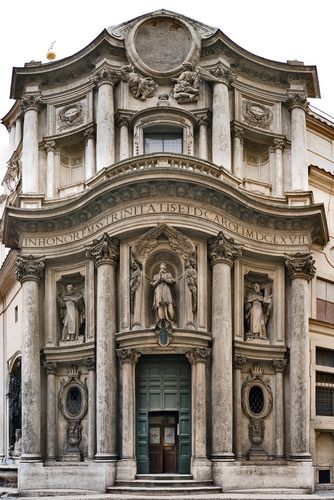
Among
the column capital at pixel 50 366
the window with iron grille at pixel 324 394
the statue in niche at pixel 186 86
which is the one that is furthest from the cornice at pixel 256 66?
the column capital at pixel 50 366

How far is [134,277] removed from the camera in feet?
94.3

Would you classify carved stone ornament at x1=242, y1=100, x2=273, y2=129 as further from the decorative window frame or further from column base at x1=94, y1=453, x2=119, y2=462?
column base at x1=94, y1=453, x2=119, y2=462

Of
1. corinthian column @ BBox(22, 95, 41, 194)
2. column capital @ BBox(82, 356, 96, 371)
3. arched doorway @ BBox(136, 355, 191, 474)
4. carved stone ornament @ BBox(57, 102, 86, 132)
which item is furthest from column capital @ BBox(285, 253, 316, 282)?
corinthian column @ BBox(22, 95, 41, 194)

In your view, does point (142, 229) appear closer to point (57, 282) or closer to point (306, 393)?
point (57, 282)

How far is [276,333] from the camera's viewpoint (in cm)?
3036

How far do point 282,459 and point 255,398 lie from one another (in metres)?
2.17

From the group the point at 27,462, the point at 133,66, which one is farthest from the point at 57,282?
the point at 133,66

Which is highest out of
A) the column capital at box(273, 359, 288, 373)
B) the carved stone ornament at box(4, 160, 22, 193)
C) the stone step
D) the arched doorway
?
the carved stone ornament at box(4, 160, 22, 193)

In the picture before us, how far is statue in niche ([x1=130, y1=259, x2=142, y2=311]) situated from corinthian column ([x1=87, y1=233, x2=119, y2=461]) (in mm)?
629

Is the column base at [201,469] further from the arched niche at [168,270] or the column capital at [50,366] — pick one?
the column capital at [50,366]

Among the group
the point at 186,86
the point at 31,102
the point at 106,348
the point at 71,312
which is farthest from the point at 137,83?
the point at 106,348

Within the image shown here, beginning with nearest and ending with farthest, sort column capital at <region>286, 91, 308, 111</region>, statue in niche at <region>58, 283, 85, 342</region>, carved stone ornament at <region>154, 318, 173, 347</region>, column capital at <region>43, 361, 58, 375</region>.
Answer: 1. carved stone ornament at <region>154, 318, 173, 347</region>
2. column capital at <region>43, 361, 58, 375</region>
3. statue in niche at <region>58, 283, 85, 342</region>
4. column capital at <region>286, 91, 308, 111</region>

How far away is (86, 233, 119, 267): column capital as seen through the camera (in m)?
28.8

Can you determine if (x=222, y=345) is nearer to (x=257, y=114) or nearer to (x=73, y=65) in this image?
(x=257, y=114)
